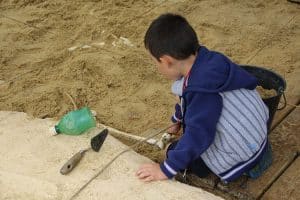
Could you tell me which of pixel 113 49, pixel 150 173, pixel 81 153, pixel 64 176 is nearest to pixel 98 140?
pixel 81 153

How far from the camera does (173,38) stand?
2.09m

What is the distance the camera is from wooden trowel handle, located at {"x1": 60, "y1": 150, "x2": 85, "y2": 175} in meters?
2.37

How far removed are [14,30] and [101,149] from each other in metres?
2.20

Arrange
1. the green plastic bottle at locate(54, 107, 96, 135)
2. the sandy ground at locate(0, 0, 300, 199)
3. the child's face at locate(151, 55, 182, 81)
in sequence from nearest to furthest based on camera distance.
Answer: the child's face at locate(151, 55, 182, 81)
the green plastic bottle at locate(54, 107, 96, 135)
the sandy ground at locate(0, 0, 300, 199)

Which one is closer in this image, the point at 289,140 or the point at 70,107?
the point at 289,140

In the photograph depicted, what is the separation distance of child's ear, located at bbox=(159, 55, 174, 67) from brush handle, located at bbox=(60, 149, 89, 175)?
72 cm

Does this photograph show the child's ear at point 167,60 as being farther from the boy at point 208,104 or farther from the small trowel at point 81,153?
the small trowel at point 81,153

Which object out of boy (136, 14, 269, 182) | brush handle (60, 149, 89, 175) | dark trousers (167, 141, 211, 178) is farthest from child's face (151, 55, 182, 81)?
brush handle (60, 149, 89, 175)

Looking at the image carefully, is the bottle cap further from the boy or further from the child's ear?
the child's ear

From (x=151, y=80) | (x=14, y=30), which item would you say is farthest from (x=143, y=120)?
(x=14, y=30)

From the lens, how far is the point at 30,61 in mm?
3764

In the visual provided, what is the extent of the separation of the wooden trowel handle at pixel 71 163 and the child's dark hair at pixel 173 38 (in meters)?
0.75

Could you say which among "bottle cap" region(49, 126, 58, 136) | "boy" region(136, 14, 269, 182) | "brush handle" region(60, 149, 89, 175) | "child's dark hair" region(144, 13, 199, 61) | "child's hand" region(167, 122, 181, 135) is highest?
"child's dark hair" region(144, 13, 199, 61)

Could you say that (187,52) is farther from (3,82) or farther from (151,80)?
(3,82)
